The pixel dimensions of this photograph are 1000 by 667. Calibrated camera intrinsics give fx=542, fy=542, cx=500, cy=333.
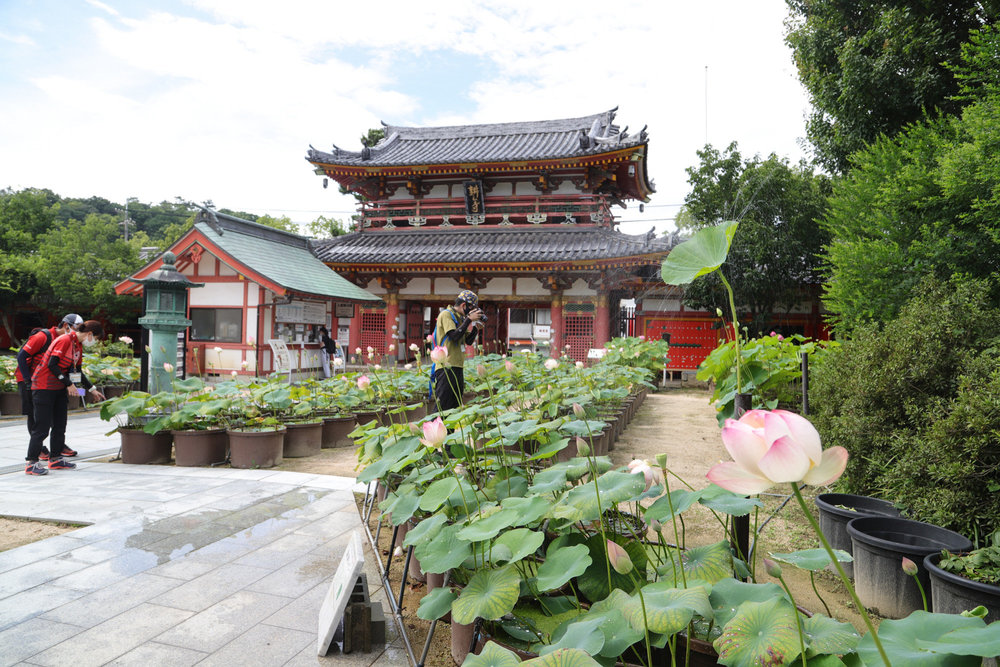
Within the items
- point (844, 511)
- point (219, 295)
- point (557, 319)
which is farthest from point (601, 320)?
point (844, 511)

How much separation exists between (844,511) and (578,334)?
10.7 meters

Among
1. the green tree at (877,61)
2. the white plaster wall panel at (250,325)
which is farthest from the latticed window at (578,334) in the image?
the white plaster wall panel at (250,325)

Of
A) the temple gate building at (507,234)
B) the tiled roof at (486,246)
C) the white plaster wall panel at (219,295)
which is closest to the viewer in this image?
the white plaster wall panel at (219,295)

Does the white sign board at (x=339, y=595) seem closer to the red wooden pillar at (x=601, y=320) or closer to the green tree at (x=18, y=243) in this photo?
the red wooden pillar at (x=601, y=320)

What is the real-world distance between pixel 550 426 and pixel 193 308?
465 inches

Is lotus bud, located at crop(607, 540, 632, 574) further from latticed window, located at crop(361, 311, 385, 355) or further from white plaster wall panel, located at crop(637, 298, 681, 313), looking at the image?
white plaster wall panel, located at crop(637, 298, 681, 313)

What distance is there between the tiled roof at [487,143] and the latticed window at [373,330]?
406 centimetres

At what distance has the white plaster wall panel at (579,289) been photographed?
44.4ft

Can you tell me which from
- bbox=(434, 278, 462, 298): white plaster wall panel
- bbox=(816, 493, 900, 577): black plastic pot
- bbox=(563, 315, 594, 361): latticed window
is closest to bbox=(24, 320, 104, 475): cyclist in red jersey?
bbox=(816, 493, 900, 577): black plastic pot

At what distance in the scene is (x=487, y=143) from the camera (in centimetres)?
1625

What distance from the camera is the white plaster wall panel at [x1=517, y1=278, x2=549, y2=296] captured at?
560 inches

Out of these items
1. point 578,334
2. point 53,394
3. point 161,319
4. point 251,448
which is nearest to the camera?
point 53,394

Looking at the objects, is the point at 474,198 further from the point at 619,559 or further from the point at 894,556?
the point at 619,559

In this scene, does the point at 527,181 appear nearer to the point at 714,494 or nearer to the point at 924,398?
the point at 924,398
